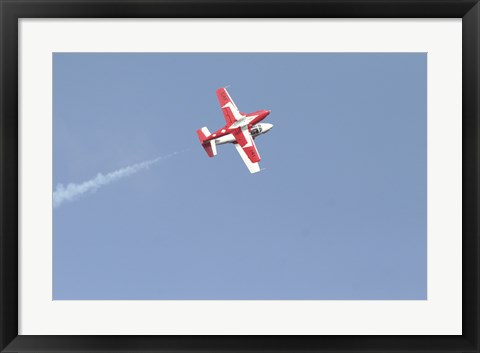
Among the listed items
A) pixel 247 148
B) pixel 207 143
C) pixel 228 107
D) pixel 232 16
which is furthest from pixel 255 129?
pixel 232 16

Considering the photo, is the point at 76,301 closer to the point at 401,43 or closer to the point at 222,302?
the point at 222,302

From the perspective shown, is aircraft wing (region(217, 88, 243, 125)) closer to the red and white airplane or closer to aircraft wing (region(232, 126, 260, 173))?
the red and white airplane

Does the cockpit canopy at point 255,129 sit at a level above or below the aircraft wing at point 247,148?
above

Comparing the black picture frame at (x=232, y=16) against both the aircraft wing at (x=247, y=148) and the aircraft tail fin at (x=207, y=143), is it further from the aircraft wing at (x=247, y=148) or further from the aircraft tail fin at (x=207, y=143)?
the aircraft wing at (x=247, y=148)

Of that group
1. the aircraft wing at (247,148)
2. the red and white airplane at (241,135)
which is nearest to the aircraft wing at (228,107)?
the red and white airplane at (241,135)

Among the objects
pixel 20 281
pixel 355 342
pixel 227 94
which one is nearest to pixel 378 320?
pixel 355 342

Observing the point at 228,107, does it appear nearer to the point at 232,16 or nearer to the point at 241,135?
the point at 241,135

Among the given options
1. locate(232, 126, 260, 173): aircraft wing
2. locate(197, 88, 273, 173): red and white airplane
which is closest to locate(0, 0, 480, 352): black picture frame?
locate(197, 88, 273, 173): red and white airplane
